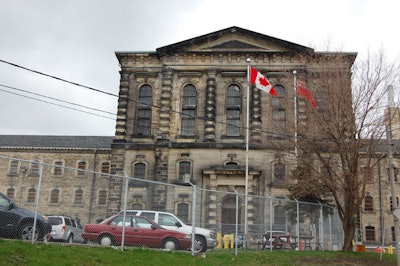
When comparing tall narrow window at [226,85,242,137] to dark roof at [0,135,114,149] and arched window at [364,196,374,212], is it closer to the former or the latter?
arched window at [364,196,374,212]

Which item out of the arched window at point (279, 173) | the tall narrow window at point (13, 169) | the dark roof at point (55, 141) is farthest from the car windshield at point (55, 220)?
the tall narrow window at point (13, 169)

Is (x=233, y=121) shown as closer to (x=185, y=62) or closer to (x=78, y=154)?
(x=185, y=62)

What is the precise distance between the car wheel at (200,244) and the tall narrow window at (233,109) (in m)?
A: 18.5

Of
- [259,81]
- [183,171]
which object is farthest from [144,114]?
[259,81]

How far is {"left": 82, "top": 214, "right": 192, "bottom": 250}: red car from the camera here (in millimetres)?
15805

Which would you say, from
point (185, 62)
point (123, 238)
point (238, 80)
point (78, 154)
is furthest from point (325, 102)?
point (78, 154)

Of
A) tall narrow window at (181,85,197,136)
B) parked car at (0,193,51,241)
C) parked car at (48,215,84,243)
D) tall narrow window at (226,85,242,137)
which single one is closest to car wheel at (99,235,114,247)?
parked car at (0,193,51,241)

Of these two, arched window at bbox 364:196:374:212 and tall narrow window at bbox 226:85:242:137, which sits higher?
tall narrow window at bbox 226:85:242:137

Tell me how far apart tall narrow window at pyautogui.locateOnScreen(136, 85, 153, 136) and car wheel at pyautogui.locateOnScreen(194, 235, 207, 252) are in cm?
1993

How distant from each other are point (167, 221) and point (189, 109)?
20282 mm

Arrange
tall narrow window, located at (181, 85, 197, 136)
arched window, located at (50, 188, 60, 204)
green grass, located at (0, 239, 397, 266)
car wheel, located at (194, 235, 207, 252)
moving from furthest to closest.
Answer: arched window, located at (50, 188, 60, 204), tall narrow window, located at (181, 85, 197, 136), car wheel, located at (194, 235, 207, 252), green grass, located at (0, 239, 397, 266)

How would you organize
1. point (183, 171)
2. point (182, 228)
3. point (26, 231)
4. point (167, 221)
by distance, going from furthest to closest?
point (183, 171) < point (167, 221) < point (182, 228) < point (26, 231)

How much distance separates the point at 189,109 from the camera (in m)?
37.0

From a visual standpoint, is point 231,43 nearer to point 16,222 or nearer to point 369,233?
point 16,222
